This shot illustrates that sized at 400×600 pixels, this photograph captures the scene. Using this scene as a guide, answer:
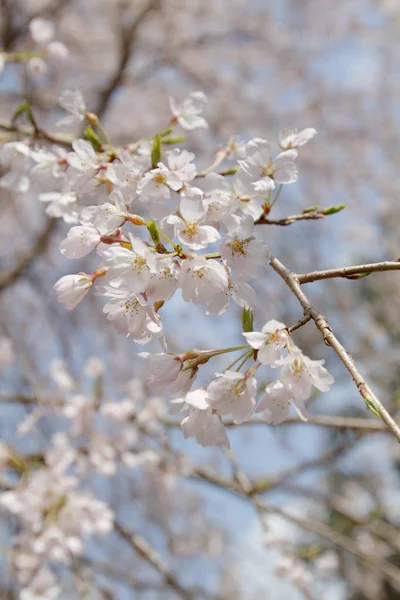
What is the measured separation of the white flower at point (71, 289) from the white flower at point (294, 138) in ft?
1.55

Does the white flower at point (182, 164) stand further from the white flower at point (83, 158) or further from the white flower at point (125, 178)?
the white flower at point (83, 158)

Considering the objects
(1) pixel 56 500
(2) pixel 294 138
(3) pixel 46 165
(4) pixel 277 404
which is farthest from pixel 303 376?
(1) pixel 56 500

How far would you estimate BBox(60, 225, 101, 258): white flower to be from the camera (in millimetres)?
799

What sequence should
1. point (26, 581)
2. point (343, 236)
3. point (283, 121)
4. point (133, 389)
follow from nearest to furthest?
1. point (26, 581)
2. point (133, 389)
3. point (283, 121)
4. point (343, 236)

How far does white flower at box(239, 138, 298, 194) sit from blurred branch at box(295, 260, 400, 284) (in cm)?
20

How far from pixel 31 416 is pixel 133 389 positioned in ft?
1.94

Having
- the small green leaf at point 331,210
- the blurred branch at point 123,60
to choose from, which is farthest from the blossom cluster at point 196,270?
the blurred branch at point 123,60

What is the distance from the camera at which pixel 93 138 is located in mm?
1062

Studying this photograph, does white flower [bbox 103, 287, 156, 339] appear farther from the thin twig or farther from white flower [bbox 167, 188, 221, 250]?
the thin twig

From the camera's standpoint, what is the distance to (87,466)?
7.90 feet

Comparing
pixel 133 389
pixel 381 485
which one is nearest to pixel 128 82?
pixel 133 389

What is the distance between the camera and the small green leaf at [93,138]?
41.2 inches

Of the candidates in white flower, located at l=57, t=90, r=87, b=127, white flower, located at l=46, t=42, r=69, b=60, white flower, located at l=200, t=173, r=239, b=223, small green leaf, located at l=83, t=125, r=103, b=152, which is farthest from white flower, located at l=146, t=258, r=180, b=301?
white flower, located at l=46, t=42, r=69, b=60

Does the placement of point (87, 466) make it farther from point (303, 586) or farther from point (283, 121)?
point (283, 121)
